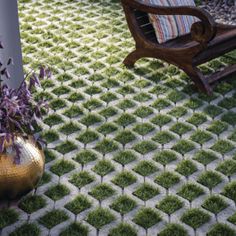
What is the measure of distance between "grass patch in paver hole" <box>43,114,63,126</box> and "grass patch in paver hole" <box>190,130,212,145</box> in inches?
43.7

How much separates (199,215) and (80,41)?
3.19 m

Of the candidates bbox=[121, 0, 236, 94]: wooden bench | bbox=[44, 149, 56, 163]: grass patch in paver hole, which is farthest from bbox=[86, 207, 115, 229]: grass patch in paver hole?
bbox=[121, 0, 236, 94]: wooden bench

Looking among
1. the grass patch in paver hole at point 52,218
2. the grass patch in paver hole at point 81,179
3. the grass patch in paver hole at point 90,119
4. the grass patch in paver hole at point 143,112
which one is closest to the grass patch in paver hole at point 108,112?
the grass patch in paver hole at point 90,119

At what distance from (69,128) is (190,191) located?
1236mm

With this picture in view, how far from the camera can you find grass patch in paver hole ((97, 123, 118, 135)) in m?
4.82

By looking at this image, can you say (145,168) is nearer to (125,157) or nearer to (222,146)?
(125,157)

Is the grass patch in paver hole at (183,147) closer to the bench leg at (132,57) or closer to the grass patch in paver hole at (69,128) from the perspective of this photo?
the grass patch in paver hole at (69,128)

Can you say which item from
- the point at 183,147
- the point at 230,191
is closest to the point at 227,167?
the point at 230,191

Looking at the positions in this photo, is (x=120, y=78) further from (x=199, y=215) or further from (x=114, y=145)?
(x=199, y=215)

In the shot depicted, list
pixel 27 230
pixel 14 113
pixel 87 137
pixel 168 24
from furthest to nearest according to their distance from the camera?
pixel 168 24, pixel 87 137, pixel 27 230, pixel 14 113

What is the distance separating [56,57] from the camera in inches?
241

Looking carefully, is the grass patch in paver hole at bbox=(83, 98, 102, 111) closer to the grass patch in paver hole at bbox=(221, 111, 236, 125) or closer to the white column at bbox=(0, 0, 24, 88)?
the white column at bbox=(0, 0, 24, 88)

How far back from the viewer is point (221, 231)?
12.3ft

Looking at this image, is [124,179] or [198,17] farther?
[198,17]
